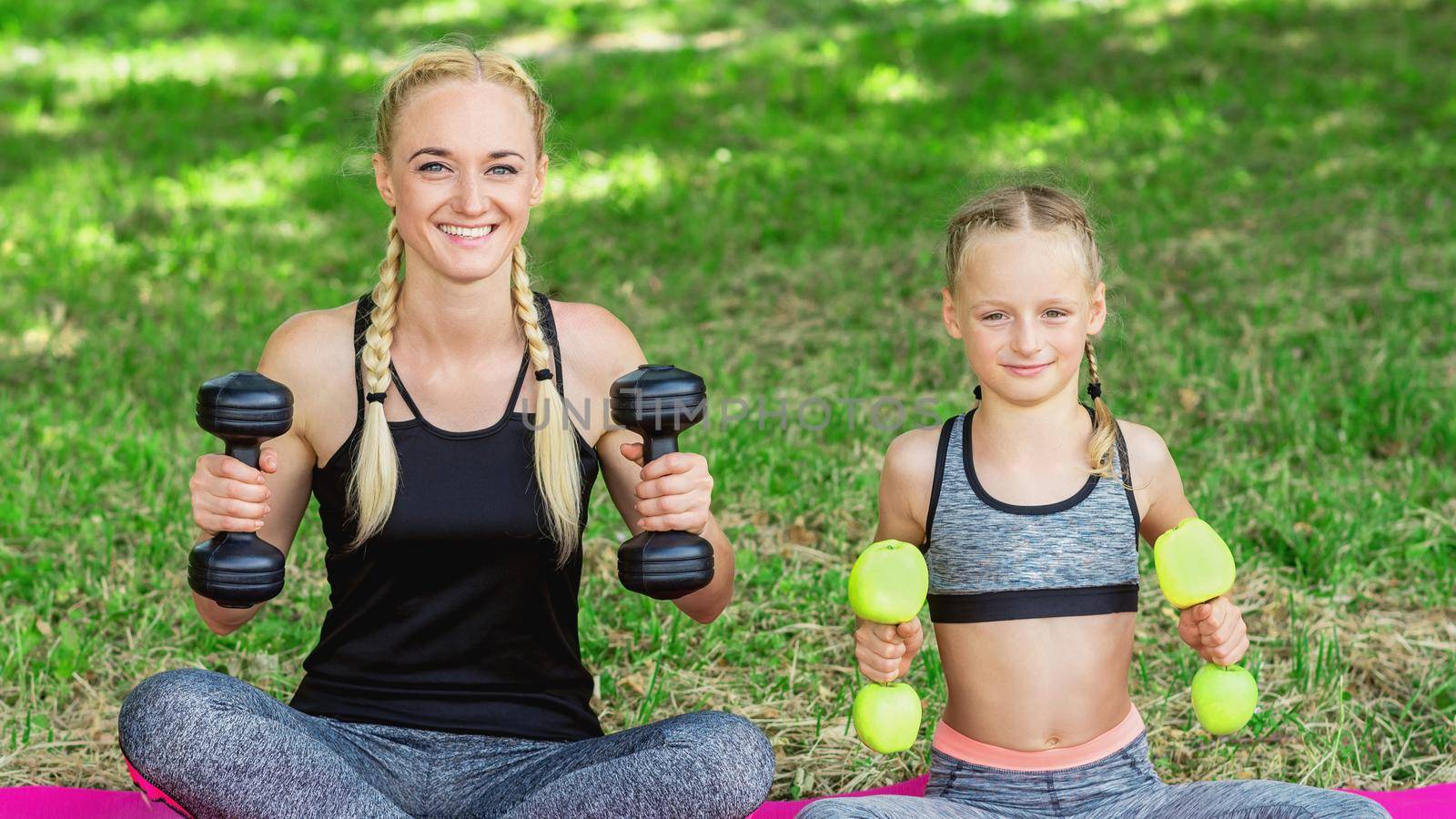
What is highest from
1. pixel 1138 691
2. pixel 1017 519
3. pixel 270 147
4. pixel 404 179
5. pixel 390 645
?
pixel 270 147

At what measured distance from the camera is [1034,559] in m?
2.81

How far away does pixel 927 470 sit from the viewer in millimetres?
2908

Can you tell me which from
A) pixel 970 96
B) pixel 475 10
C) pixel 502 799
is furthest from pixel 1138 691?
pixel 475 10

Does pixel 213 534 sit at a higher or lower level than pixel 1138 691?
higher

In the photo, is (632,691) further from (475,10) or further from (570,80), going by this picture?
(475,10)

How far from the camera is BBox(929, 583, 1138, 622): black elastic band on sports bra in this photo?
280 cm

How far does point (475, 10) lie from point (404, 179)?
922 cm

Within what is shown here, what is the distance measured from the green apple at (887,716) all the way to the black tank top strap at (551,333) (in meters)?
0.90

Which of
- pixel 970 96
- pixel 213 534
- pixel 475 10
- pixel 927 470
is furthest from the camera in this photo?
pixel 475 10

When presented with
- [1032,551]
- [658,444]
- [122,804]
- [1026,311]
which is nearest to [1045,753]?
[1032,551]

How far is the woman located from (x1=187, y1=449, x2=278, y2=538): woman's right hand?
9cm

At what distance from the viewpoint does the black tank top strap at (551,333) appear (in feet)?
10.0

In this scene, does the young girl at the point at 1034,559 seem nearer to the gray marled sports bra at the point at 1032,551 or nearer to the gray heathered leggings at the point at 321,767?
the gray marled sports bra at the point at 1032,551

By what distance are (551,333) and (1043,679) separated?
124 cm
